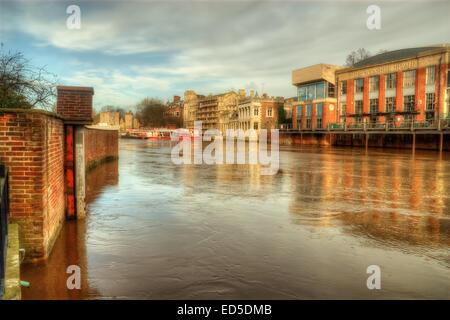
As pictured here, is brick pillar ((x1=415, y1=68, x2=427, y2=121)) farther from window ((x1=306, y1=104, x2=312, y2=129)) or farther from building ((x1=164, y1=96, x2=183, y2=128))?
building ((x1=164, y1=96, x2=183, y2=128))

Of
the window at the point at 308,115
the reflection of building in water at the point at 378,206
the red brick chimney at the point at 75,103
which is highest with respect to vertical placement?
the window at the point at 308,115

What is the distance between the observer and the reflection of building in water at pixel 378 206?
6.68 meters

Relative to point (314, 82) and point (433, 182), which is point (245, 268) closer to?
point (433, 182)

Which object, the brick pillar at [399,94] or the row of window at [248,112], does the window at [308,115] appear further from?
the row of window at [248,112]

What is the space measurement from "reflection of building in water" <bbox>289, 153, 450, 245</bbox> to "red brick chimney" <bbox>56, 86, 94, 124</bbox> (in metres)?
4.77

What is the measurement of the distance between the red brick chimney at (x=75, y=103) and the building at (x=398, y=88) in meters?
39.9

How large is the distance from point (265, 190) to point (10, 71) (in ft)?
26.3

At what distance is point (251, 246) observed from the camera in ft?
18.8

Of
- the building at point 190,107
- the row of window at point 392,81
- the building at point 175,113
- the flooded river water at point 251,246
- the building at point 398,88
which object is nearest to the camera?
the flooded river water at point 251,246

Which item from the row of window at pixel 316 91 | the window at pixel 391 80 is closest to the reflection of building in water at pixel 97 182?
the window at pixel 391 80

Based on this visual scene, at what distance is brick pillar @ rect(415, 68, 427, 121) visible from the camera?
43.1 metres

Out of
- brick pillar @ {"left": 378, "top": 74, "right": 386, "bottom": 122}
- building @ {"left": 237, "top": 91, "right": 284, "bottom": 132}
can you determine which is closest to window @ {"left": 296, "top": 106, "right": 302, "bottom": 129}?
brick pillar @ {"left": 378, "top": 74, "right": 386, "bottom": 122}

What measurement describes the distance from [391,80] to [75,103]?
160 ft

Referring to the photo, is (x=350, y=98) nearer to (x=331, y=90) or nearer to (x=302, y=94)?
(x=331, y=90)
